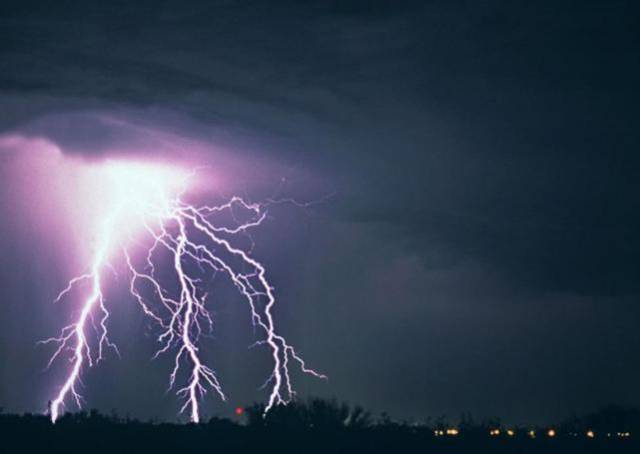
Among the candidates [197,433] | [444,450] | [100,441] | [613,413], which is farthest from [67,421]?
[613,413]

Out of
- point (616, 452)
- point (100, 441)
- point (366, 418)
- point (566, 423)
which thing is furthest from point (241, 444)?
point (566, 423)

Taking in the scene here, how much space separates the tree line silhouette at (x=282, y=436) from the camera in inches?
713

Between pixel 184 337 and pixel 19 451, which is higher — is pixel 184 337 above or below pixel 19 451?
above

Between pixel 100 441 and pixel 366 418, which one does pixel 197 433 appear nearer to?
pixel 100 441

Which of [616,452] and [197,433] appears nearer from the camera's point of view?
[197,433]

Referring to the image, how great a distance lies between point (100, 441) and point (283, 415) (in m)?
6.78

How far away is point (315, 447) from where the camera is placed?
20812 mm

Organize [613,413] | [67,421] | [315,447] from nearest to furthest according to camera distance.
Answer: [67,421]
[315,447]
[613,413]

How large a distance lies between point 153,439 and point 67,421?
166 cm

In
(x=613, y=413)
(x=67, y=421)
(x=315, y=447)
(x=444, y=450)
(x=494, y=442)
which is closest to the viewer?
(x=67, y=421)

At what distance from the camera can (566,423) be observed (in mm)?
34750

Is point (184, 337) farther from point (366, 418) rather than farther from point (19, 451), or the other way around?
point (19, 451)

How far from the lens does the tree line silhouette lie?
18.1m

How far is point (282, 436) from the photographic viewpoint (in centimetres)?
2073
